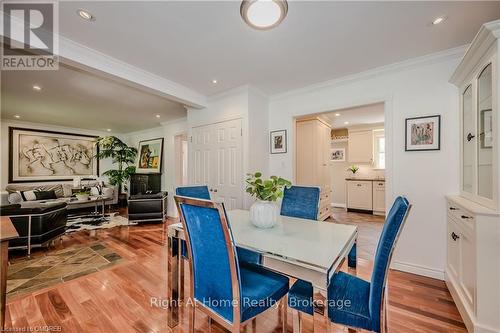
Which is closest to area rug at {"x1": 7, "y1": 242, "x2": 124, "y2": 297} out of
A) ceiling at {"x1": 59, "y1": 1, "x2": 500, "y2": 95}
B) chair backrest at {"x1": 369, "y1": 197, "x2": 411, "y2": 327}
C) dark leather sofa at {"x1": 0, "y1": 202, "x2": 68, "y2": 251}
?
dark leather sofa at {"x1": 0, "y1": 202, "x2": 68, "y2": 251}

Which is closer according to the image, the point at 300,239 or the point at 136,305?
the point at 300,239

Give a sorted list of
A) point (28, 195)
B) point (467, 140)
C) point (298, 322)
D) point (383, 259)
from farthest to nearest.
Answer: point (28, 195) → point (467, 140) → point (298, 322) → point (383, 259)

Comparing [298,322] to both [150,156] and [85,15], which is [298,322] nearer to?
[85,15]

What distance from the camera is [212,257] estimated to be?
1.11m

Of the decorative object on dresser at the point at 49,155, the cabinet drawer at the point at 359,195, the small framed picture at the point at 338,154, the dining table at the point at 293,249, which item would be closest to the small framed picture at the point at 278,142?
the dining table at the point at 293,249

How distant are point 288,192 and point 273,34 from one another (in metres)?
1.58

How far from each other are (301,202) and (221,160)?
1.86 metres

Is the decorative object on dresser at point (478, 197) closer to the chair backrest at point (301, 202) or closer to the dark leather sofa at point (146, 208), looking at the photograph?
the chair backrest at point (301, 202)

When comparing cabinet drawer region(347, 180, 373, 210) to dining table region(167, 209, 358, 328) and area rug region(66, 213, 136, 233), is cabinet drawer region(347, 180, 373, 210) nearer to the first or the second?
dining table region(167, 209, 358, 328)

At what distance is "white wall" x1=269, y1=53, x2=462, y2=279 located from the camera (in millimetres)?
2240

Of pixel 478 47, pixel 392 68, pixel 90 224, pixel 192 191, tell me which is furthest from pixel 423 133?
pixel 90 224

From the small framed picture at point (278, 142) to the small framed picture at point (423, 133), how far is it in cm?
168

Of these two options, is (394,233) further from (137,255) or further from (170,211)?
(170,211)

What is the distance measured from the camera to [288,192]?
2.17m
